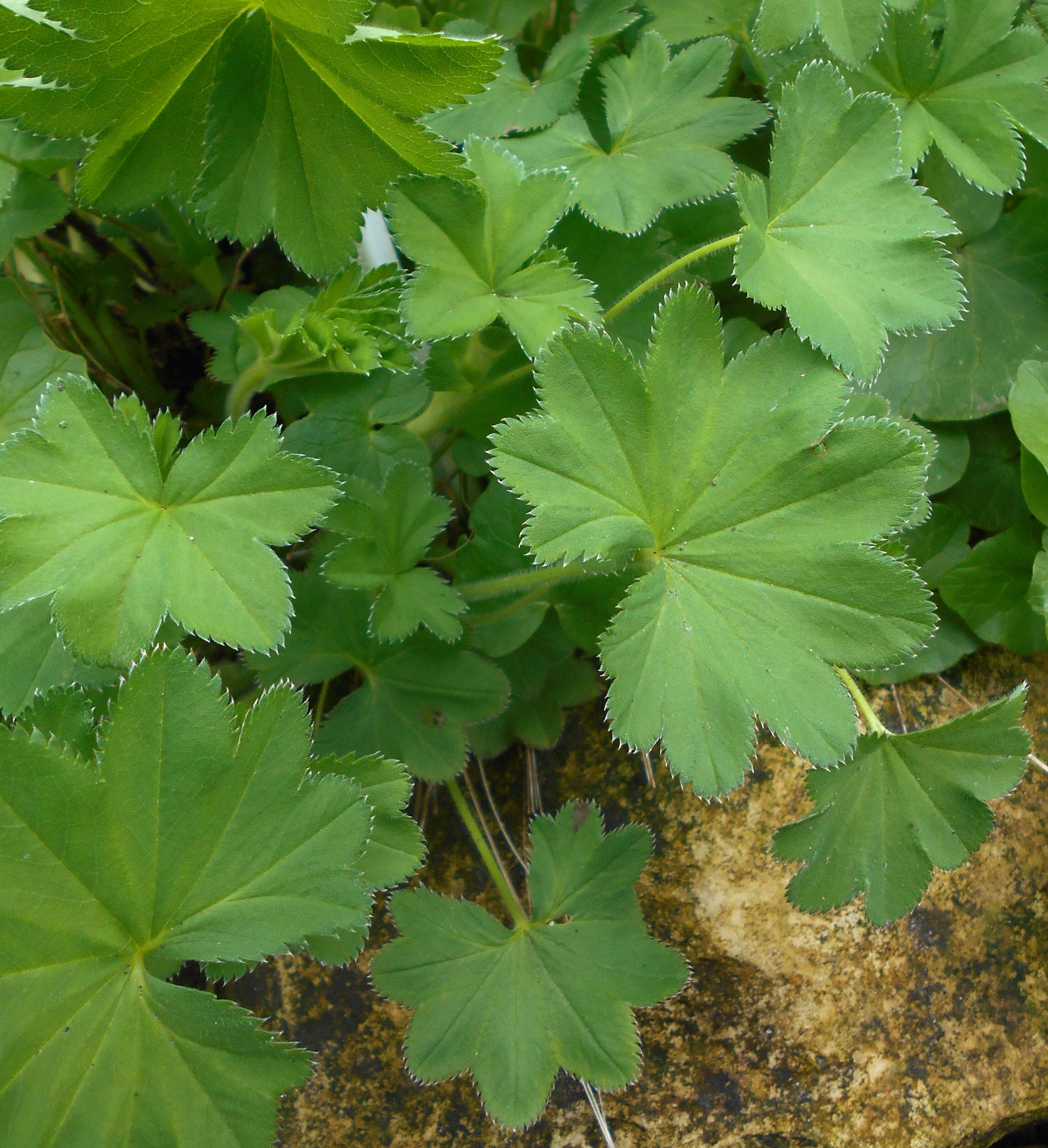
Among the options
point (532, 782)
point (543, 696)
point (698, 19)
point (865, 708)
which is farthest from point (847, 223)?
point (532, 782)

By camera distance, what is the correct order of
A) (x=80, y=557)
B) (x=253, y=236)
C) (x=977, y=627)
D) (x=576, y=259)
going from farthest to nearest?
(x=977, y=627) → (x=576, y=259) → (x=253, y=236) → (x=80, y=557)

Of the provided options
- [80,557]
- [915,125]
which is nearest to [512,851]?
[80,557]

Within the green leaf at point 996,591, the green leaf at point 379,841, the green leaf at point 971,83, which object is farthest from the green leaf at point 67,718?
the green leaf at point 971,83

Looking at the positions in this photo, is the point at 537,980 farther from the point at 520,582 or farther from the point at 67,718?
the point at 67,718

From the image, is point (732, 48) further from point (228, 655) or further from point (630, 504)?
point (228, 655)

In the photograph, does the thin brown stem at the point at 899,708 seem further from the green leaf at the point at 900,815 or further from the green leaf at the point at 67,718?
the green leaf at the point at 67,718

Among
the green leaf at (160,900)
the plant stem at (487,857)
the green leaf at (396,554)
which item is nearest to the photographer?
the green leaf at (160,900)
